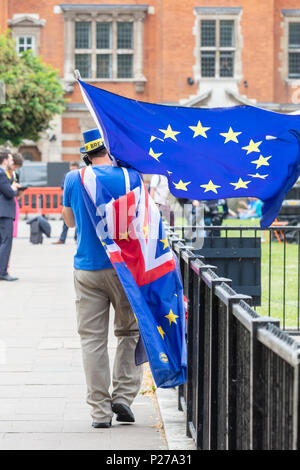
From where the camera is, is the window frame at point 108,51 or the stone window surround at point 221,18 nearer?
the stone window surround at point 221,18

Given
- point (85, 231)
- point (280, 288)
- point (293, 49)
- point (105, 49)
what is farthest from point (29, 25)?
point (85, 231)

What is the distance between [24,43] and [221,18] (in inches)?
335

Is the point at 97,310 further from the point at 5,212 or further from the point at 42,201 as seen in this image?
the point at 42,201

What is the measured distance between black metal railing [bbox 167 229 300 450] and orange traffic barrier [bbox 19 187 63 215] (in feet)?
82.5

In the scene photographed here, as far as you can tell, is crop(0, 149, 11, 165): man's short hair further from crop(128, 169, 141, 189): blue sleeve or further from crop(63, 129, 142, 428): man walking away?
crop(128, 169, 141, 189): blue sleeve

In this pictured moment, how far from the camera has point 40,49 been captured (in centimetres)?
4119

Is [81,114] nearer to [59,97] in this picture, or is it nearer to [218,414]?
[59,97]

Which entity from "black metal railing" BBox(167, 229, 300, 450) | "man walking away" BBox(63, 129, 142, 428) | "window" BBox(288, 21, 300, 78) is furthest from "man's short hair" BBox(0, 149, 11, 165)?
"window" BBox(288, 21, 300, 78)

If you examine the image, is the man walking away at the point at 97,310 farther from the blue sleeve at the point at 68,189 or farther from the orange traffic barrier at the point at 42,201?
the orange traffic barrier at the point at 42,201

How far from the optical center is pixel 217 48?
136ft

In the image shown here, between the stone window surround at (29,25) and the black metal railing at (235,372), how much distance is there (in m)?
36.6

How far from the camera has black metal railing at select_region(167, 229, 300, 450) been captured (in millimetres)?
2910

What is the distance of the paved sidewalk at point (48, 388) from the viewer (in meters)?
5.50

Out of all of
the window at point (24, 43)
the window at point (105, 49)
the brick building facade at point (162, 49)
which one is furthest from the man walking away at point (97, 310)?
the window at point (105, 49)
